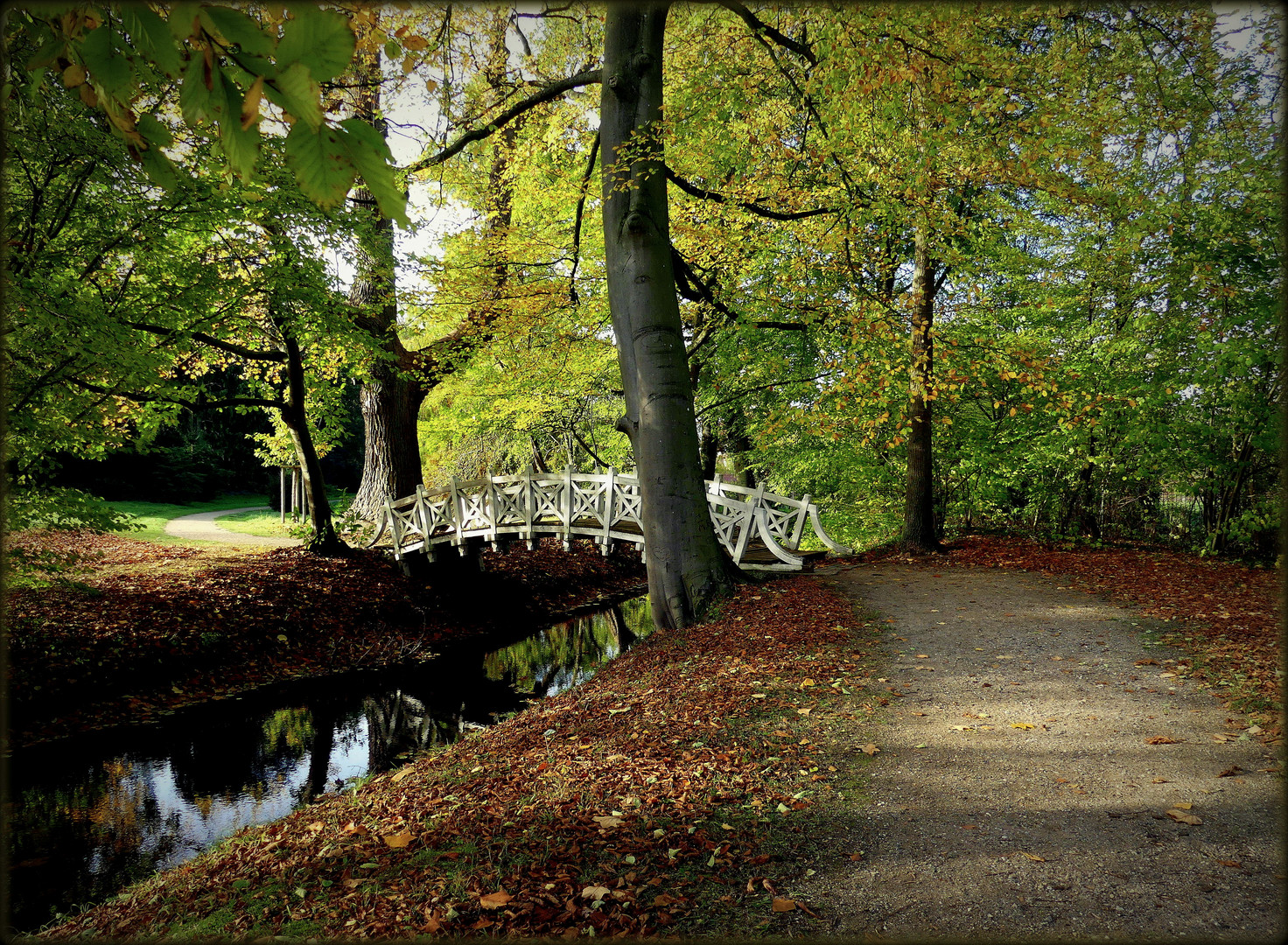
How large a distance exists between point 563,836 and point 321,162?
308 cm

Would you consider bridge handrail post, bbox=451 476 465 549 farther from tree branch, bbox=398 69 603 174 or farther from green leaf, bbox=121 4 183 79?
green leaf, bbox=121 4 183 79

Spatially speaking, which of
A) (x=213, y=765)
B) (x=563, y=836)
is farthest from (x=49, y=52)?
(x=213, y=765)

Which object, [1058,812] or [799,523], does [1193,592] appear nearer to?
[799,523]

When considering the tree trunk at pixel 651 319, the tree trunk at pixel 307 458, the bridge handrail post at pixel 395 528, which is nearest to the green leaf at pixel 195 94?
the tree trunk at pixel 651 319

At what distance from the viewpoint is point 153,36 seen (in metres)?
1.35

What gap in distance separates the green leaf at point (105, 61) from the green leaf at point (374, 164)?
25.9 inches

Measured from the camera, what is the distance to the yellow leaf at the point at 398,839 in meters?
3.49

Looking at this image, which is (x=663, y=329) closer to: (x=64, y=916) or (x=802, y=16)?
(x=802, y=16)

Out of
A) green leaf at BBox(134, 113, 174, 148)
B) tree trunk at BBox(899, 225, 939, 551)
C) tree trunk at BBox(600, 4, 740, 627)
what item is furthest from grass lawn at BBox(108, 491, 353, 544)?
green leaf at BBox(134, 113, 174, 148)

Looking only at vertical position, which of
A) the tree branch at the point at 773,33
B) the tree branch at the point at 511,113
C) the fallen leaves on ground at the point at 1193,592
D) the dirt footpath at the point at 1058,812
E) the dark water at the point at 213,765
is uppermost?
the tree branch at the point at 773,33

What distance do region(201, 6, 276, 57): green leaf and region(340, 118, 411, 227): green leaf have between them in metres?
0.20

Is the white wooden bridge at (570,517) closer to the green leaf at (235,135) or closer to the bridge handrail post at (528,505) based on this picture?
the bridge handrail post at (528,505)

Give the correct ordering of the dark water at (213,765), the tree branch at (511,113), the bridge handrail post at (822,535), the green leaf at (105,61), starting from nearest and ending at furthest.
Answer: the green leaf at (105,61), the dark water at (213,765), the tree branch at (511,113), the bridge handrail post at (822,535)

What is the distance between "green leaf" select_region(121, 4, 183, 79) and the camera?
4.32ft
